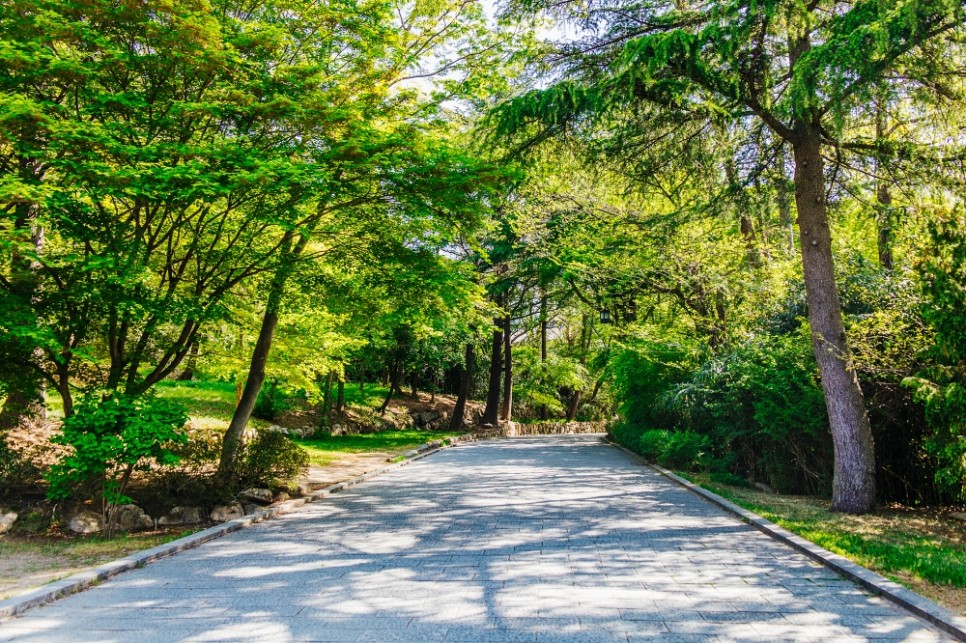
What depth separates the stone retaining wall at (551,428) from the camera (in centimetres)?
3171

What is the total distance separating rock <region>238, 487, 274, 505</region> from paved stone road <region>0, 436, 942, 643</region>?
841 mm

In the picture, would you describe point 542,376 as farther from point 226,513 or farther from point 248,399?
point 226,513

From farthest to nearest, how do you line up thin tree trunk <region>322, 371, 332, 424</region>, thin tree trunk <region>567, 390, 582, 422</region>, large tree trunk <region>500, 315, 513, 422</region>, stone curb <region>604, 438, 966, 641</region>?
thin tree trunk <region>567, 390, 582, 422</region>
large tree trunk <region>500, 315, 513, 422</region>
thin tree trunk <region>322, 371, 332, 424</region>
stone curb <region>604, 438, 966, 641</region>

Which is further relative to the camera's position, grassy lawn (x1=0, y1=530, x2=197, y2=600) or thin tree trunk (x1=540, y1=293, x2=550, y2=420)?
thin tree trunk (x1=540, y1=293, x2=550, y2=420)

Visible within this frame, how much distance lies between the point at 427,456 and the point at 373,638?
14172 mm

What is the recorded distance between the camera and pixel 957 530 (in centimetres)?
768

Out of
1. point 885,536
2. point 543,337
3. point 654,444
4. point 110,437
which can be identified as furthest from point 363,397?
point 885,536

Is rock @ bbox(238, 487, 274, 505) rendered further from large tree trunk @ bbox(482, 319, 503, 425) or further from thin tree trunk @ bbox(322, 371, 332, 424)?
large tree trunk @ bbox(482, 319, 503, 425)

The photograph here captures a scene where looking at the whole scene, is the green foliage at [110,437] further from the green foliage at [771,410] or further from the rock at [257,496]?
the green foliage at [771,410]

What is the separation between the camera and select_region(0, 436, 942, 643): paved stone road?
437cm

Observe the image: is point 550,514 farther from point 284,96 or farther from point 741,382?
point 284,96

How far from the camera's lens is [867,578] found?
17.6 ft

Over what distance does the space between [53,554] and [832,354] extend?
1073 cm

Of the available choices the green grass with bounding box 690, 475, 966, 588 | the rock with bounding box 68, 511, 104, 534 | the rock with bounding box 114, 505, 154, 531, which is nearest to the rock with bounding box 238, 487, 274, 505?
the rock with bounding box 114, 505, 154, 531
